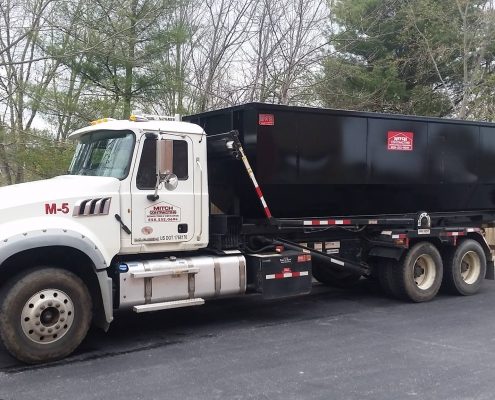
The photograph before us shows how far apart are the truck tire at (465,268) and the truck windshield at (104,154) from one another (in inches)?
242

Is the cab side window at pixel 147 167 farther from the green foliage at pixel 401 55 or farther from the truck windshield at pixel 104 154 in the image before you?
the green foliage at pixel 401 55

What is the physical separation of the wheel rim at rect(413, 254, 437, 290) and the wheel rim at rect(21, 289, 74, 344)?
19.5 feet

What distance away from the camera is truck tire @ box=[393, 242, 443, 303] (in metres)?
9.25

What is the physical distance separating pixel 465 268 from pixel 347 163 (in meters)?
3.52

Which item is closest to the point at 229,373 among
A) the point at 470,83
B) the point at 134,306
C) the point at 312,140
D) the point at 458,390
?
the point at 134,306

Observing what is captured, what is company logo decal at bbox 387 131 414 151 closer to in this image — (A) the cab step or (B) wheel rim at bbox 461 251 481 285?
(B) wheel rim at bbox 461 251 481 285

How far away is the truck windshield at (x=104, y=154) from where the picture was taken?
681 cm

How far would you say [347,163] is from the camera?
339 inches

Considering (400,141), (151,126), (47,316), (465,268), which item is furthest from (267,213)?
(465,268)

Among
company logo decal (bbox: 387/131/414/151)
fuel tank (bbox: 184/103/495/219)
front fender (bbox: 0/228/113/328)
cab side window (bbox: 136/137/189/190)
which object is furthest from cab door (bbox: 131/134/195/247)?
company logo decal (bbox: 387/131/414/151)

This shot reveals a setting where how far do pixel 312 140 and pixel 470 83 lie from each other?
483 inches

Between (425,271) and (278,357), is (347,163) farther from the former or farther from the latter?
(278,357)

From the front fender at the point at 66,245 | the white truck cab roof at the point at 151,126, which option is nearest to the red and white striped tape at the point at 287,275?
the white truck cab roof at the point at 151,126

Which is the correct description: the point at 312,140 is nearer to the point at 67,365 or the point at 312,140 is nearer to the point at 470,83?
the point at 67,365
